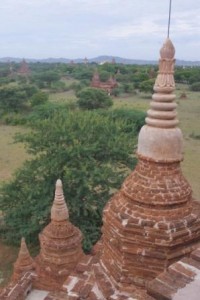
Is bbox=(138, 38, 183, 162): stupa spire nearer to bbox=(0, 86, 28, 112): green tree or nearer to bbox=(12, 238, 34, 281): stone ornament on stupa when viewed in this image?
bbox=(12, 238, 34, 281): stone ornament on stupa

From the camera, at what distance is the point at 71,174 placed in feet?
48.3

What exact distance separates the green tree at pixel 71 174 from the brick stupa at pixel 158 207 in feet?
30.3

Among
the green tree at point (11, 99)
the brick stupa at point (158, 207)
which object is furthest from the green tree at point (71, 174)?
the green tree at point (11, 99)

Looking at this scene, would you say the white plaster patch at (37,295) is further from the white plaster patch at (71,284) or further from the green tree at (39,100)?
the green tree at (39,100)

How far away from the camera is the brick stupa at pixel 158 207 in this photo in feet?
16.8

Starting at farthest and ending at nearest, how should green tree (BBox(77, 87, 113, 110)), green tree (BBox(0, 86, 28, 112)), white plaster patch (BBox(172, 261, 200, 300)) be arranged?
green tree (BBox(0, 86, 28, 112)) < green tree (BBox(77, 87, 113, 110)) < white plaster patch (BBox(172, 261, 200, 300))

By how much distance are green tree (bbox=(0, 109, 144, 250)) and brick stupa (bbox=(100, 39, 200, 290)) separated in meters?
9.24

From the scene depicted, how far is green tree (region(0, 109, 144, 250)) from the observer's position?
49.3ft

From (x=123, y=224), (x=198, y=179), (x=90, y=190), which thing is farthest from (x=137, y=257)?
(x=198, y=179)

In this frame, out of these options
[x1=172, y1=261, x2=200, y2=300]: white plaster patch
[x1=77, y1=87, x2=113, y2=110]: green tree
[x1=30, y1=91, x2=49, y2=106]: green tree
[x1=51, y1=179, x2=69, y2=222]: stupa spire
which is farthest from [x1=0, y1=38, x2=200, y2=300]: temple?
[x1=30, y1=91, x2=49, y2=106]: green tree

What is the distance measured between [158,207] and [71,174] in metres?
9.68

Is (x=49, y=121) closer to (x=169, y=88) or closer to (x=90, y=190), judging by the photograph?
(x=90, y=190)

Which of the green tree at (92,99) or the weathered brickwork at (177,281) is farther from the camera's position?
the green tree at (92,99)

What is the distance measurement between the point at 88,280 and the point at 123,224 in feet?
3.97
